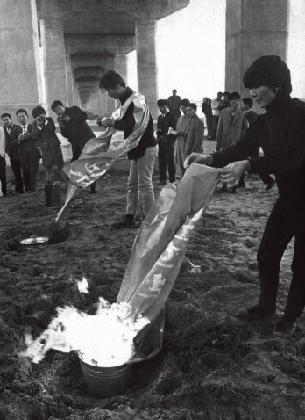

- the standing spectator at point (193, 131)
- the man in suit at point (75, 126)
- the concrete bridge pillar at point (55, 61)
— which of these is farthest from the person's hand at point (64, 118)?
the concrete bridge pillar at point (55, 61)

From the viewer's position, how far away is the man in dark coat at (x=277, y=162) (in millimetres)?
2861

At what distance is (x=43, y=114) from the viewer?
340 inches

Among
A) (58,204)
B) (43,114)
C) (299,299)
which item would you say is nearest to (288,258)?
(299,299)

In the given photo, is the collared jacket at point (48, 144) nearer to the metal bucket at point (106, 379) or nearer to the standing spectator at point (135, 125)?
the standing spectator at point (135, 125)

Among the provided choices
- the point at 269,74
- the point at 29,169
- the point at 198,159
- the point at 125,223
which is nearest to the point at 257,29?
the point at 29,169

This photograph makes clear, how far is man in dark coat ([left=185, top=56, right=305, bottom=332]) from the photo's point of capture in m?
2.86

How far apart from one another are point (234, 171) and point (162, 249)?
73 centimetres

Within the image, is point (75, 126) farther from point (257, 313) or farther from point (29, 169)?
point (257, 313)

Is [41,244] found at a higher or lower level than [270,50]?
lower

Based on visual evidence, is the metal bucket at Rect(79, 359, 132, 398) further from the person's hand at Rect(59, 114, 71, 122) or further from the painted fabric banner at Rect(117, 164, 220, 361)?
the person's hand at Rect(59, 114, 71, 122)

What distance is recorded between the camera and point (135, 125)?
5691 mm

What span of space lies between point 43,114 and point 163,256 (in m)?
6.48

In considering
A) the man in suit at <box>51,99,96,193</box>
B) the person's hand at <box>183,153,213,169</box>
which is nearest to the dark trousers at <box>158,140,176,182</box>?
the man in suit at <box>51,99,96,193</box>

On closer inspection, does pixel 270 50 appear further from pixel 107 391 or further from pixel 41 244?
pixel 107 391
